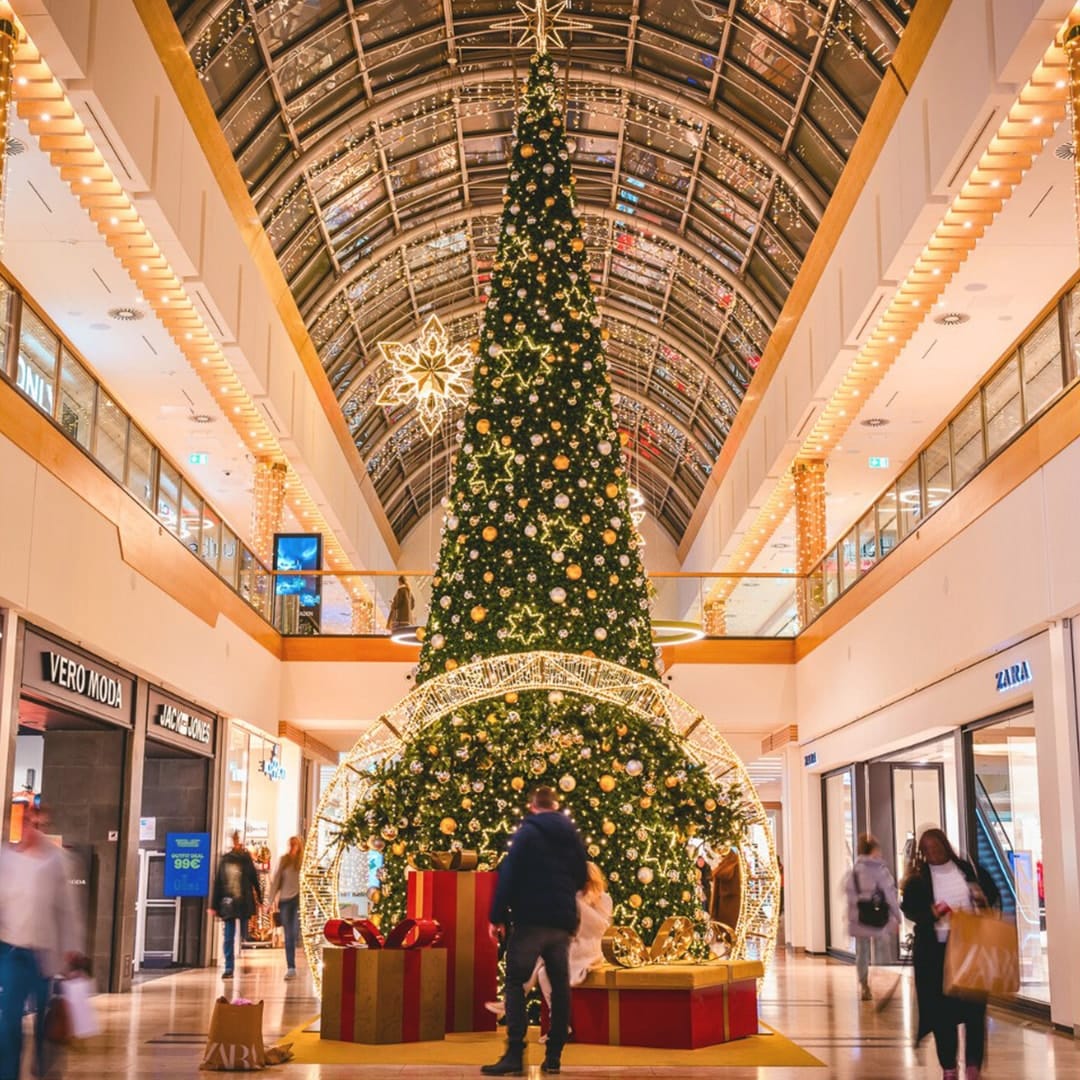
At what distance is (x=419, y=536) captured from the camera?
41.1 m

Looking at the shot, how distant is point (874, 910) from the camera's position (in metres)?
12.4

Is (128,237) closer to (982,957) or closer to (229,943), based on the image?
(229,943)

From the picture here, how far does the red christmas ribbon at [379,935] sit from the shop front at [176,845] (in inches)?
297

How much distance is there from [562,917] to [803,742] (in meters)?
13.8

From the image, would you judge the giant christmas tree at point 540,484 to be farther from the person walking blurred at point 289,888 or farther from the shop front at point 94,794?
the person walking blurred at point 289,888

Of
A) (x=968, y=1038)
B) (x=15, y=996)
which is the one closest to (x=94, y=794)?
(x=15, y=996)

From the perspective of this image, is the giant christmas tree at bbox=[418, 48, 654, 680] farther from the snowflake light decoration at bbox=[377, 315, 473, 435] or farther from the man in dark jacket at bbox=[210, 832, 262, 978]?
the man in dark jacket at bbox=[210, 832, 262, 978]

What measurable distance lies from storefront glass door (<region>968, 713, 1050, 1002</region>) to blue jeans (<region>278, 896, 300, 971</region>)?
23.7 ft

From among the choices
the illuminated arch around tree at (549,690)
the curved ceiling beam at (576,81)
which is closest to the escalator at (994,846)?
the illuminated arch around tree at (549,690)

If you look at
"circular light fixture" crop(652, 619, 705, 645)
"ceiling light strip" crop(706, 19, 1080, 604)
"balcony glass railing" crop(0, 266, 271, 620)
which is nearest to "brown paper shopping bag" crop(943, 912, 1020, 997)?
"ceiling light strip" crop(706, 19, 1080, 604)

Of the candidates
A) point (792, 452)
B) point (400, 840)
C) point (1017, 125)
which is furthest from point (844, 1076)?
point (792, 452)

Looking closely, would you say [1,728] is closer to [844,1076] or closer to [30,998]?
[30,998]

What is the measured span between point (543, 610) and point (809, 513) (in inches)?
488

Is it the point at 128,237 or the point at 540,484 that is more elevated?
the point at 128,237
